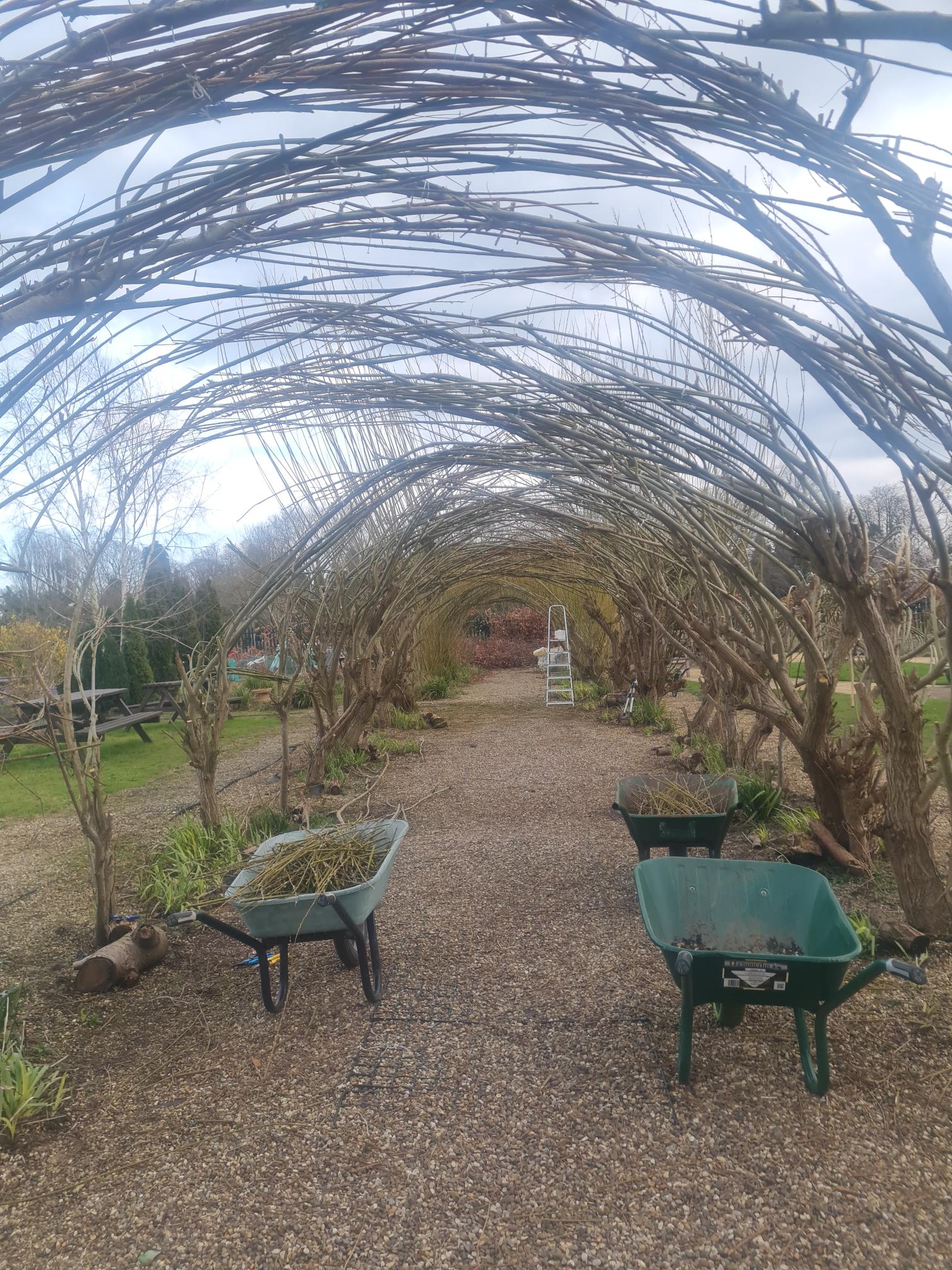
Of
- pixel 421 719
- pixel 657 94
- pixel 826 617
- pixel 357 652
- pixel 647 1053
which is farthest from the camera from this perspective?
pixel 421 719

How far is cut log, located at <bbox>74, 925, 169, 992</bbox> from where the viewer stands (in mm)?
3531

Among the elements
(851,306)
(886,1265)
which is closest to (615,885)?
(886,1265)

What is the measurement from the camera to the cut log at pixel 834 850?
4.47 meters

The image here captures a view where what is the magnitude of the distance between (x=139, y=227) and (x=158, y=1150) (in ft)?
8.82

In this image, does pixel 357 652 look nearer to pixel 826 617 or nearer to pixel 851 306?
pixel 826 617

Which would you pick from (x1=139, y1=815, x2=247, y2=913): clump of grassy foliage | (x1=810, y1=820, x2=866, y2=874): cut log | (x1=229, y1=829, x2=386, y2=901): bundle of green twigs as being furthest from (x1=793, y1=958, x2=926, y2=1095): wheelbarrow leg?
(x1=139, y1=815, x2=247, y2=913): clump of grassy foliage

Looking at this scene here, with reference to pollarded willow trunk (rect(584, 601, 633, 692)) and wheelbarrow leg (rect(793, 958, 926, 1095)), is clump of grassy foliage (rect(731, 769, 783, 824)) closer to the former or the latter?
wheelbarrow leg (rect(793, 958, 926, 1095))

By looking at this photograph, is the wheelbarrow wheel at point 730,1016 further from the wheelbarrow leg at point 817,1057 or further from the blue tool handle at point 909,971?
the blue tool handle at point 909,971

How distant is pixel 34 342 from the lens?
222 cm

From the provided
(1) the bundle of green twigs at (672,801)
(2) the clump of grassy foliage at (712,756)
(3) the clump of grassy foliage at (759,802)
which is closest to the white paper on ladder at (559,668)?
(2) the clump of grassy foliage at (712,756)

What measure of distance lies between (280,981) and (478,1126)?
1.16 metres

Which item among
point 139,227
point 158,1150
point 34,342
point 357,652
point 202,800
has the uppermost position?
point 139,227

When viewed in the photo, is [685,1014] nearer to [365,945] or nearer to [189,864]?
[365,945]

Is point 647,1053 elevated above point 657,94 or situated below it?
below
